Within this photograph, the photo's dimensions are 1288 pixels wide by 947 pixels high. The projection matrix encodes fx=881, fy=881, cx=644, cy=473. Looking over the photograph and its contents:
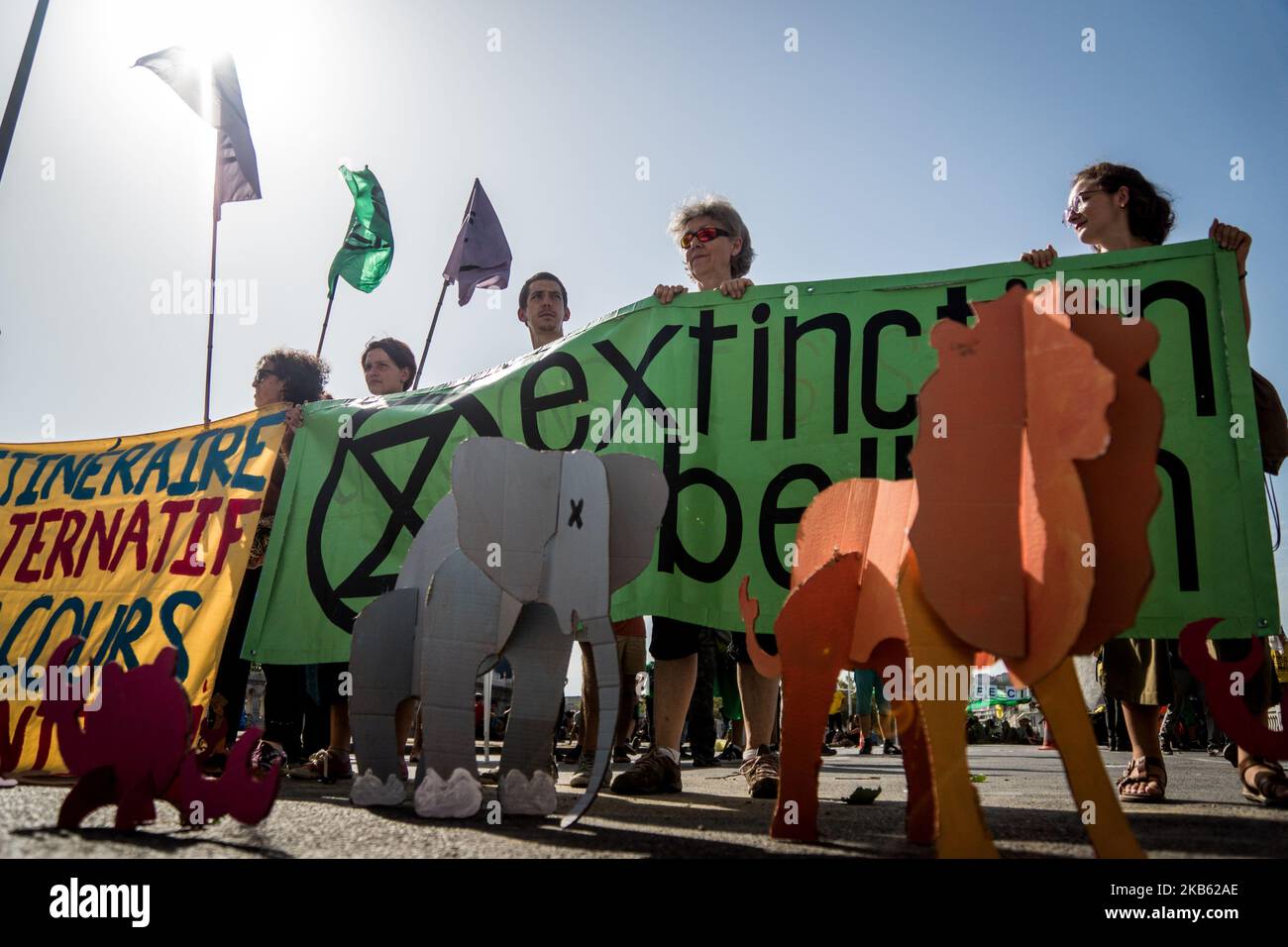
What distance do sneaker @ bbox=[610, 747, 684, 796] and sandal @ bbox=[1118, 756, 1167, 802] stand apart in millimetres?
1685

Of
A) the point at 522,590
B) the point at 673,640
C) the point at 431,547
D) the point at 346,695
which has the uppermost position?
the point at 431,547

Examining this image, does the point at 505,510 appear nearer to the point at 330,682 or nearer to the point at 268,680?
the point at 330,682

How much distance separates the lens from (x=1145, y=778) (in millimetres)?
3271

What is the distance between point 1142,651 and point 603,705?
2392 millimetres

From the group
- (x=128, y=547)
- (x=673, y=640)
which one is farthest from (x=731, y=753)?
(x=128, y=547)

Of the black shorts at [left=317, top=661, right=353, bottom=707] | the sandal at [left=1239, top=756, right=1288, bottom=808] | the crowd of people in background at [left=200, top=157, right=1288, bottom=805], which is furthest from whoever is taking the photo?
the black shorts at [left=317, top=661, right=353, bottom=707]

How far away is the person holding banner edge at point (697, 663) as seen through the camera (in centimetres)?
355

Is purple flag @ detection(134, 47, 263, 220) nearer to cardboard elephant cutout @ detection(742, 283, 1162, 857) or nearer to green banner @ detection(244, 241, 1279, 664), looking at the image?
green banner @ detection(244, 241, 1279, 664)

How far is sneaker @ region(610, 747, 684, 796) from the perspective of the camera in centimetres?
347

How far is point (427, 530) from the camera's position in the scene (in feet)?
10.3

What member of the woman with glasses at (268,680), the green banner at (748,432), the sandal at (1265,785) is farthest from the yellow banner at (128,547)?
the sandal at (1265,785)

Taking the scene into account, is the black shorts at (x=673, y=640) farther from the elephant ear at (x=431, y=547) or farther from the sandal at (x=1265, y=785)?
the sandal at (x=1265, y=785)

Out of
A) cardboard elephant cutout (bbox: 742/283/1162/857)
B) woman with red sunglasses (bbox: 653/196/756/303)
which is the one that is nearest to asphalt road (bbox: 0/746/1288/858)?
cardboard elephant cutout (bbox: 742/283/1162/857)
